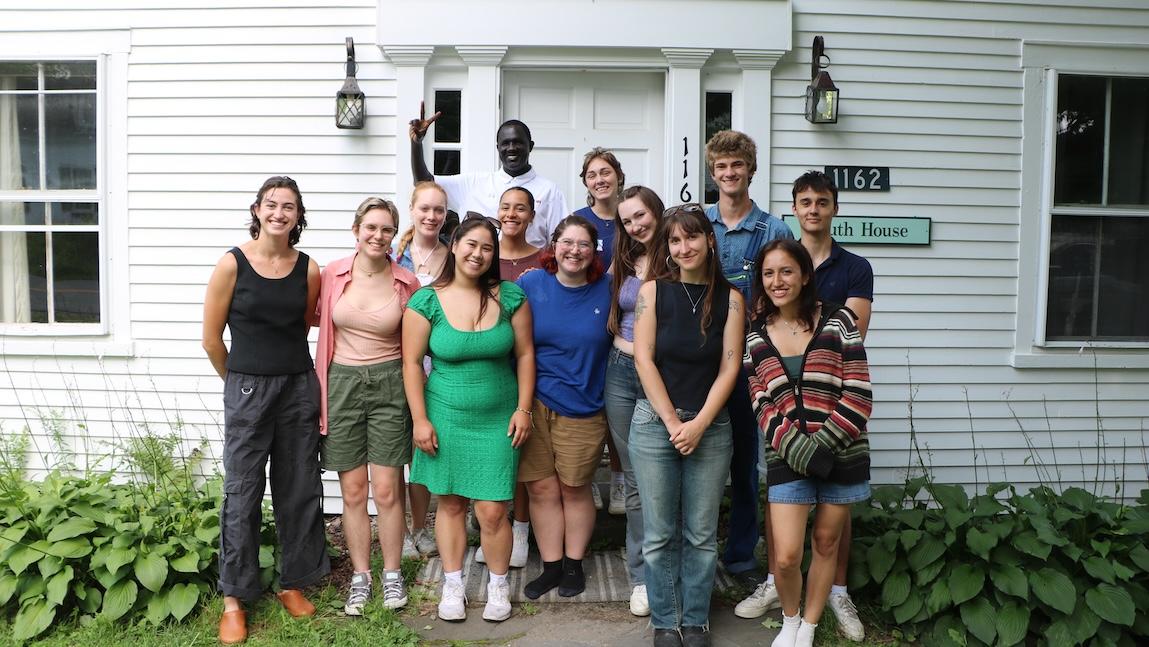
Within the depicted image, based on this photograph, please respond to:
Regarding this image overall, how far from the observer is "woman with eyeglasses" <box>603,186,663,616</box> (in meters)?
3.29

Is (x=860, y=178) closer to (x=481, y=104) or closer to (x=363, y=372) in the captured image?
(x=481, y=104)

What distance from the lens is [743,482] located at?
3586mm

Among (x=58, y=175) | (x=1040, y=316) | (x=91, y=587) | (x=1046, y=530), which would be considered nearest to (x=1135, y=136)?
(x=1040, y=316)

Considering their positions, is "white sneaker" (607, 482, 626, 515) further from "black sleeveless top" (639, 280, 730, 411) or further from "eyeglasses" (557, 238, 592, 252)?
"eyeglasses" (557, 238, 592, 252)

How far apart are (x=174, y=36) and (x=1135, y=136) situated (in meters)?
5.96

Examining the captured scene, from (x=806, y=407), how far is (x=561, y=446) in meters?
1.01

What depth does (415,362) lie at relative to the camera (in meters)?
3.29

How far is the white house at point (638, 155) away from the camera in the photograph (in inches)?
195

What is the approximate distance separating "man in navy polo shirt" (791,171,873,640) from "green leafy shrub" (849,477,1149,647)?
305 millimetres

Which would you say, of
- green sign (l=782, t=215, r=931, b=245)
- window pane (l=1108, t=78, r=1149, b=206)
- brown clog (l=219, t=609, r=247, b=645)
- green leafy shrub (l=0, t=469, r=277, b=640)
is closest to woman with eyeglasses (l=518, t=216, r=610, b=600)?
brown clog (l=219, t=609, r=247, b=645)

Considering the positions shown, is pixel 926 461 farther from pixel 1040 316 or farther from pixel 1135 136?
pixel 1135 136

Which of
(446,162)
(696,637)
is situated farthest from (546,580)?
(446,162)

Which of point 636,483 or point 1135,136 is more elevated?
point 1135,136

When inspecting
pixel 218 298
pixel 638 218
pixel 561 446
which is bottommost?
pixel 561 446
